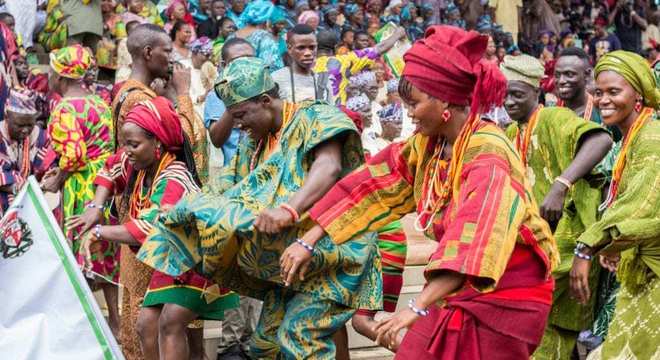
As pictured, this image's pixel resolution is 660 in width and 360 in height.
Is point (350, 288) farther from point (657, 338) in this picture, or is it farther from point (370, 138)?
point (370, 138)

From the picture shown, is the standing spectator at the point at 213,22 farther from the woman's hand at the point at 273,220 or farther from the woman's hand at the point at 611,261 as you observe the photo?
the woman's hand at the point at 273,220

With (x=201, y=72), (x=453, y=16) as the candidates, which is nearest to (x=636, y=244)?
(x=201, y=72)

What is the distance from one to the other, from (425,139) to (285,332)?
131 centimetres

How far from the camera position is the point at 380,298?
5402 millimetres

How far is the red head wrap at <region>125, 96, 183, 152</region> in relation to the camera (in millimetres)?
5883

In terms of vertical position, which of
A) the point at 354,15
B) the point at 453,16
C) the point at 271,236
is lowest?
the point at 453,16

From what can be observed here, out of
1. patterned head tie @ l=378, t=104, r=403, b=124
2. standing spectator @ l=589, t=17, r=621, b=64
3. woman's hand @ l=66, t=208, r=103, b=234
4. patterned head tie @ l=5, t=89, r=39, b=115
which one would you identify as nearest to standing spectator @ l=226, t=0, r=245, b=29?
patterned head tie @ l=378, t=104, r=403, b=124

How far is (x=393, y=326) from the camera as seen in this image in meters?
3.66

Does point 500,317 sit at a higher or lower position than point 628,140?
higher

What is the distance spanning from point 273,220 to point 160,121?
4.68ft

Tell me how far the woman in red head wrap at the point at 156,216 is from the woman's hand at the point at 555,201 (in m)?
1.77

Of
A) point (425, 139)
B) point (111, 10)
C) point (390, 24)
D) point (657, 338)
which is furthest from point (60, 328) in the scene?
point (390, 24)

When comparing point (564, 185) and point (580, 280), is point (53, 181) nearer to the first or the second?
point (564, 185)

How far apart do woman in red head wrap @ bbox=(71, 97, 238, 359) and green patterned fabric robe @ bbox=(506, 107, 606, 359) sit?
184 centimetres
